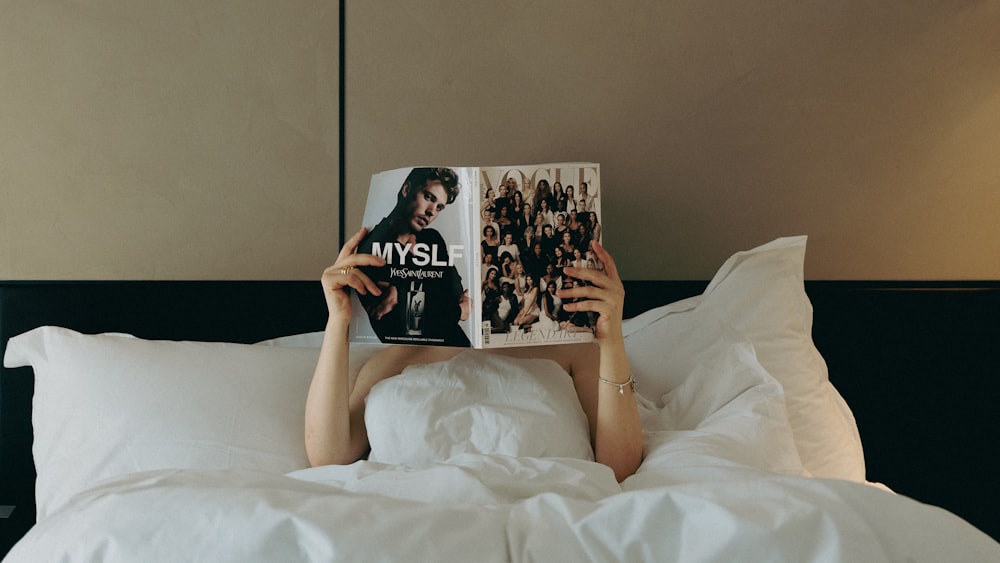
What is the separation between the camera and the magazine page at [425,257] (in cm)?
133

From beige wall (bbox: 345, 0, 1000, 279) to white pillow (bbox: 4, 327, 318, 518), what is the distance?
54cm

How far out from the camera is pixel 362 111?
6.24 feet

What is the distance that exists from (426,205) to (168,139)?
0.82 metres

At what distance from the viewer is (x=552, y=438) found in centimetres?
132

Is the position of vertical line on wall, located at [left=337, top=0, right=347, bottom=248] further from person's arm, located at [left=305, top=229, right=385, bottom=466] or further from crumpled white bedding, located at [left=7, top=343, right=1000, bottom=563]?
crumpled white bedding, located at [left=7, top=343, right=1000, bottom=563]

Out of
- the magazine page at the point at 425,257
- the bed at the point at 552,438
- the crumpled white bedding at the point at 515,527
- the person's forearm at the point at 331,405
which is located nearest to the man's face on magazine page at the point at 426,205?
the magazine page at the point at 425,257

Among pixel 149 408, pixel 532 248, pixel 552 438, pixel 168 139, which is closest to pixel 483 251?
pixel 532 248

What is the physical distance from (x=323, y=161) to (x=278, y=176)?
0.11 metres

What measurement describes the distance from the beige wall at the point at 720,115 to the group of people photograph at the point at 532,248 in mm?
636

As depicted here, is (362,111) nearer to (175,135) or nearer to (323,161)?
(323,161)

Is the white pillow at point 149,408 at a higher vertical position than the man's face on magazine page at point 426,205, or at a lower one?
lower

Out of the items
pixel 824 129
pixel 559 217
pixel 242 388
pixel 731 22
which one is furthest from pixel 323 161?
pixel 824 129

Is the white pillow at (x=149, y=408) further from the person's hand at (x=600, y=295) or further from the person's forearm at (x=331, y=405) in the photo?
the person's hand at (x=600, y=295)

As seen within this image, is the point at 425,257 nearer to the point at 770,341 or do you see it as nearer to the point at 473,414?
the point at 473,414
